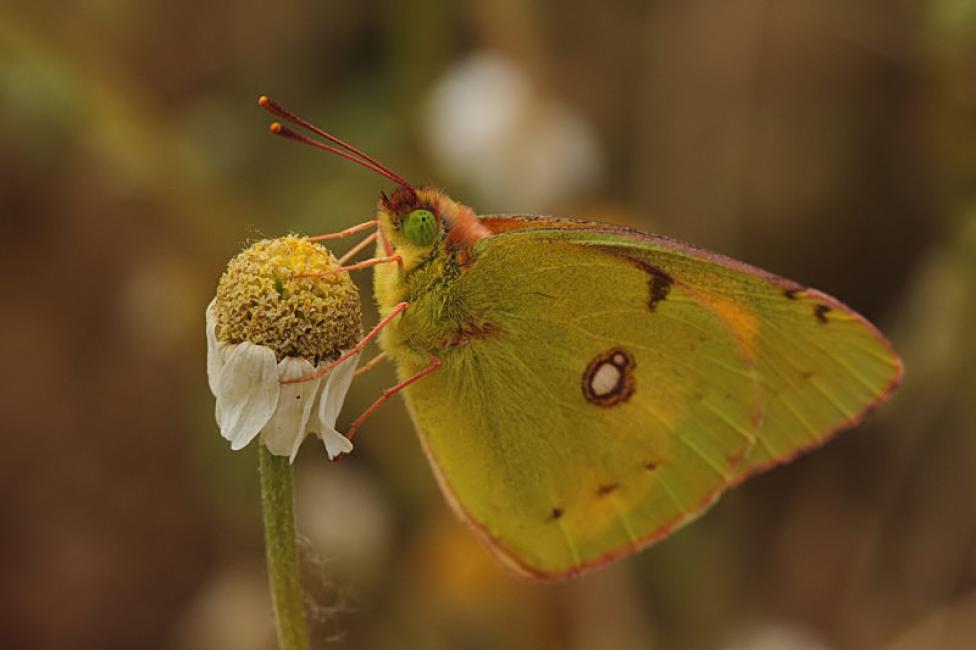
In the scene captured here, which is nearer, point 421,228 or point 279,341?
point 279,341

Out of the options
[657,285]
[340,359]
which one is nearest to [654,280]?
[657,285]

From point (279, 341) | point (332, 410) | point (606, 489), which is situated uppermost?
point (279, 341)

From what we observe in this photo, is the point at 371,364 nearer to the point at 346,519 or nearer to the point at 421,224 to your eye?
the point at 421,224

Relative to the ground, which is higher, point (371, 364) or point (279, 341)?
point (279, 341)

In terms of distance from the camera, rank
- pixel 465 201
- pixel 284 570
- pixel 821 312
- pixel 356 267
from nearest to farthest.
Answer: pixel 284 570, pixel 356 267, pixel 821 312, pixel 465 201

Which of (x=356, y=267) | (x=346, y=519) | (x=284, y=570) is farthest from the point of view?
(x=346, y=519)

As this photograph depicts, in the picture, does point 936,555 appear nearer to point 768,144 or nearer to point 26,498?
point 768,144
